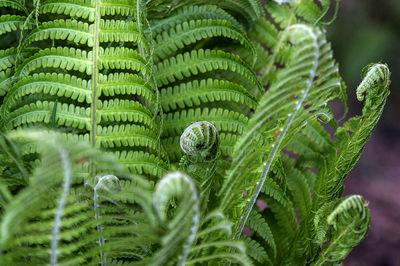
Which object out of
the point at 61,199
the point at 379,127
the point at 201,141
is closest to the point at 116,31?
the point at 201,141

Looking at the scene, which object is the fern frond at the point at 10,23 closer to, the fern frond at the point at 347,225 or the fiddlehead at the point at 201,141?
the fiddlehead at the point at 201,141

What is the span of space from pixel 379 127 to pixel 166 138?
3580 mm

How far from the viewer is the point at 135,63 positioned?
0.95 metres

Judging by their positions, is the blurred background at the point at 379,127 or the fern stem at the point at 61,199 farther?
the blurred background at the point at 379,127

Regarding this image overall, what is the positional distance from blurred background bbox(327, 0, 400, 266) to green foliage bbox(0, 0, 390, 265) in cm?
224

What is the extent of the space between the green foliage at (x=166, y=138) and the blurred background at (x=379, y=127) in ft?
7.34

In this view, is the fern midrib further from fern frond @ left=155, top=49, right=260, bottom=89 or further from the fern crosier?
fern frond @ left=155, top=49, right=260, bottom=89

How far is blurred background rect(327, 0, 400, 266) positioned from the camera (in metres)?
3.16

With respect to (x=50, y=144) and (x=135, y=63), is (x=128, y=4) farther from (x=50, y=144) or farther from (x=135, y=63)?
(x=50, y=144)

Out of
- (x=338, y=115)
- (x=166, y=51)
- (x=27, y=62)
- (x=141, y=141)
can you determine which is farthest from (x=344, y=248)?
(x=338, y=115)

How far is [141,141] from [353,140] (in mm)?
422

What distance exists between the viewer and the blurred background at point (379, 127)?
3160 millimetres

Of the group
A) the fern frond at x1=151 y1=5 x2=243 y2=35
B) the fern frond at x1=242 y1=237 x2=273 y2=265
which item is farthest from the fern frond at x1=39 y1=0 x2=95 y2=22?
the fern frond at x1=242 y1=237 x2=273 y2=265

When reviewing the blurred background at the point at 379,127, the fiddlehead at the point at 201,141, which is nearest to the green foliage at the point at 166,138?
the fiddlehead at the point at 201,141
